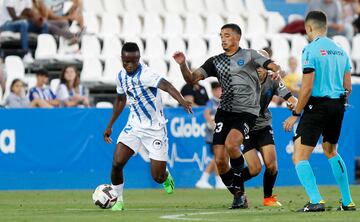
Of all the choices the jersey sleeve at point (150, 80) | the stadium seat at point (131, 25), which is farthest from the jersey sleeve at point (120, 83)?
the stadium seat at point (131, 25)

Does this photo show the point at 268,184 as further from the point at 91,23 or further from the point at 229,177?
the point at 91,23

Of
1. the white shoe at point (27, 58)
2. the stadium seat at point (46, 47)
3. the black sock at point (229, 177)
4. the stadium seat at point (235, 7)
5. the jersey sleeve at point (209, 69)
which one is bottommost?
the black sock at point (229, 177)

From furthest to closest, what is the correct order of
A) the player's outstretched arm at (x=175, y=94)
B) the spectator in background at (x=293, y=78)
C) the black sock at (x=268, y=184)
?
the spectator in background at (x=293, y=78)
the black sock at (x=268, y=184)
the player's outstretched arm at (x=175, y=94)

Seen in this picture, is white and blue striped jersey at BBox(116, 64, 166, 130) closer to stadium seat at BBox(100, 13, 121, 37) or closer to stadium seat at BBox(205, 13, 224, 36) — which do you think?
stadium seat at BBox(100, 13, 121, 37)

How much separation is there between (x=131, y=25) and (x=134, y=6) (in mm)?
1098

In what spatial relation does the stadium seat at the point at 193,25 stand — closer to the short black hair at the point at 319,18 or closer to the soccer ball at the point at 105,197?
the soccer ball at the point at 105,197

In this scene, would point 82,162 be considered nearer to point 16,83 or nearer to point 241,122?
point 16,83

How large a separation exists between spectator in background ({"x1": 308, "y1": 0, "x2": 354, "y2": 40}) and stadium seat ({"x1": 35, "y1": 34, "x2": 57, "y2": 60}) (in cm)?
662

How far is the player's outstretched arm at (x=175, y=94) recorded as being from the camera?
1491 cm

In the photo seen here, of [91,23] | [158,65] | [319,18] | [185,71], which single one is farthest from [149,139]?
[91,23]

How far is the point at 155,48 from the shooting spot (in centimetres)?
2719

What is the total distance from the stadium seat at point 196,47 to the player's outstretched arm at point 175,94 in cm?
1205

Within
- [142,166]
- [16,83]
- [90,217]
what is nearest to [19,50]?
[16,83]

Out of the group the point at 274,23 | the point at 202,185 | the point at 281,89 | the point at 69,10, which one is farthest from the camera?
the point at 274,23
